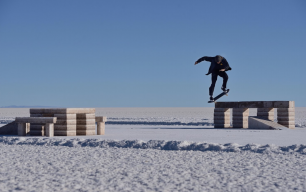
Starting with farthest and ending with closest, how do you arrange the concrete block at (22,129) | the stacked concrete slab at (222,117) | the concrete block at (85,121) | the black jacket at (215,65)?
the stacked concrete slab at (222,117), the black jacket at (215,65), the concrete block at (85,121), the concrete block at (22,129)

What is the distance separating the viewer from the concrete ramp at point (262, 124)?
1940cm

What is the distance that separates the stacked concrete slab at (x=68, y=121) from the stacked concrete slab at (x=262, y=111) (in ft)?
28.9

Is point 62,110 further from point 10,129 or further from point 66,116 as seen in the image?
point 10,129

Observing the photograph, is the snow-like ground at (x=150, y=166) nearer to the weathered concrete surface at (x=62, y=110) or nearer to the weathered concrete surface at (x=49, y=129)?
the weathered concrete surface at (x=49, y=129)

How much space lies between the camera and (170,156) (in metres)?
9.73

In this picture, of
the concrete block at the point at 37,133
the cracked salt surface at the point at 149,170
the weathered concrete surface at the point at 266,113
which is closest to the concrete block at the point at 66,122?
the concrete block at the point at 37,133

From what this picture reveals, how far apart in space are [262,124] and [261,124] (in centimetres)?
7

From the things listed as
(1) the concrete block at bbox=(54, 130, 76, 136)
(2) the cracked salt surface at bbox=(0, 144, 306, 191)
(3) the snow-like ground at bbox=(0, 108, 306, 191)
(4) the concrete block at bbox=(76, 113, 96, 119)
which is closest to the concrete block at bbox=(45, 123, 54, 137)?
(1) the concrete block at bbox=(54, 130, 76, 136)

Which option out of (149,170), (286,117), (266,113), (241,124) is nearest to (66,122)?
(149,170)

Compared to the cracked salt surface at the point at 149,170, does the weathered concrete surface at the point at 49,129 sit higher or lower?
higher

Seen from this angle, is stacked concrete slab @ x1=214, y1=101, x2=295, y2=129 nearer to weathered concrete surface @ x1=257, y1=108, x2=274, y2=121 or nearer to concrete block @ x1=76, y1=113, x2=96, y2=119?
weathered concrete surface @ x1=257, y1=108, x2=274, y2=121

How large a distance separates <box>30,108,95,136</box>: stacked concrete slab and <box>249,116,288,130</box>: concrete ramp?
8.72 m

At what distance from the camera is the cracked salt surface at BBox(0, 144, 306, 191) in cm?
641

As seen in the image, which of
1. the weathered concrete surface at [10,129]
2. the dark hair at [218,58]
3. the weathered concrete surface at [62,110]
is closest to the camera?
the weathered concrete surface at [62,110]
